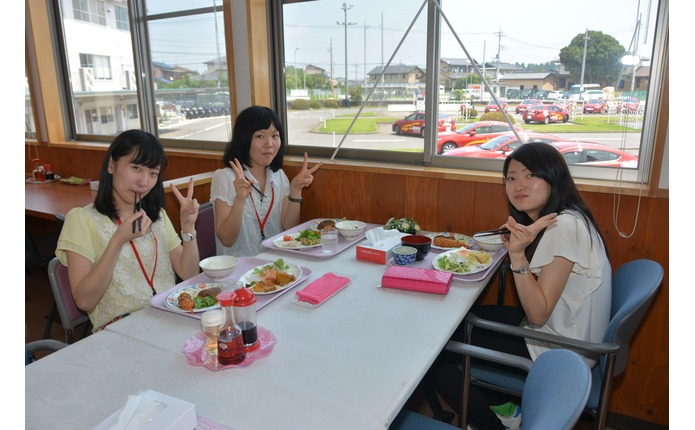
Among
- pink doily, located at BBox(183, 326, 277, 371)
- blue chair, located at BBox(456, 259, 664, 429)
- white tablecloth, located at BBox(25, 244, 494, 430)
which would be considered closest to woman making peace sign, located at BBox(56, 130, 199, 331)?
white tablecloth, located at BBox(25, 244, 494, 430)

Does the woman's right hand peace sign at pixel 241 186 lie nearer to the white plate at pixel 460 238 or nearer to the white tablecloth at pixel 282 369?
the white tablecloth at pixel 282 369

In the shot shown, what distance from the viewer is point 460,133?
2.45 metres

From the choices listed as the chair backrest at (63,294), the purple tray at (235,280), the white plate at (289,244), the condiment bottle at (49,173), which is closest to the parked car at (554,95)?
the white plate at (289,244)

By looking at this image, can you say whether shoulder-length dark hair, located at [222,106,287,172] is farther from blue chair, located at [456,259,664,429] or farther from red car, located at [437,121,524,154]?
blue chair, located at [456,259,664,429]

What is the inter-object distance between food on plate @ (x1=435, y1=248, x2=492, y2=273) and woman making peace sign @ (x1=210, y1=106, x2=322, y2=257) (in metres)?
0.90

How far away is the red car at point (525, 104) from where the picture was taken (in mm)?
2230

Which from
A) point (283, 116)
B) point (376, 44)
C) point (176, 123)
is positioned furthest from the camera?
point (176, 123)

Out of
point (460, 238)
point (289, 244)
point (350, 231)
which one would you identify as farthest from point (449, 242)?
point (289, 244)

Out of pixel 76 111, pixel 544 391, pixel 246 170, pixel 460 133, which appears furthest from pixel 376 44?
pixel 76 111

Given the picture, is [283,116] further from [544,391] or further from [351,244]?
[544,391]

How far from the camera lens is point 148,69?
3596 mm

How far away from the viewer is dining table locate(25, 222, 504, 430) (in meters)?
0.95

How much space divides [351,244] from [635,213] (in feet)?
3.97

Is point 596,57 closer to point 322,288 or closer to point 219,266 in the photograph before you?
point 322,288
